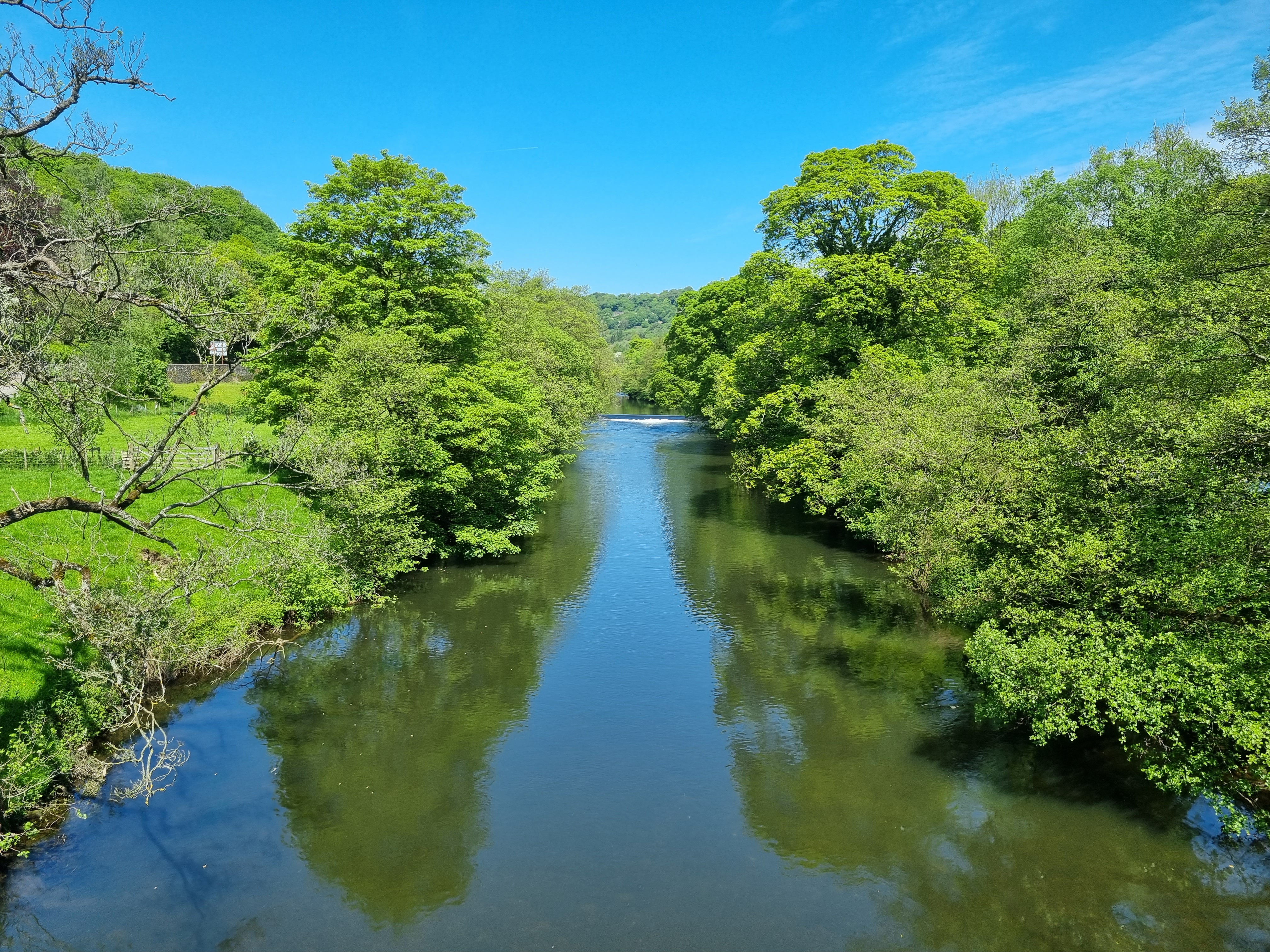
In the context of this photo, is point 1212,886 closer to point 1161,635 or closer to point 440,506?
point 1161,635

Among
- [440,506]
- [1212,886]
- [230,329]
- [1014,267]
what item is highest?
[1014,267]

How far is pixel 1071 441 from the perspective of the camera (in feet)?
47.5

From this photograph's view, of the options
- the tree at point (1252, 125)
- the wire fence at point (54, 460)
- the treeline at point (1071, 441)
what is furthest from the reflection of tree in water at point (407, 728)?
the tree at point (1252, 125)

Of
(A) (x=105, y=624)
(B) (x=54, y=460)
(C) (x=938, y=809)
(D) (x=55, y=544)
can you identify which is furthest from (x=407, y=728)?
(B) (x=54, y=460)

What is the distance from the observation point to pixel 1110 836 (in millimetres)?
12891

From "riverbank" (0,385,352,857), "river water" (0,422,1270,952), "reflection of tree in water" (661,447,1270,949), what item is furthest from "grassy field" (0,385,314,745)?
"reflection of tree in water" (661,447,1270,949)

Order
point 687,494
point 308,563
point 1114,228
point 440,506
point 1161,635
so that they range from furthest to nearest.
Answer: point 687,494 < point 1114,228 < point 440,506 < point 308,563 < point 1161,635

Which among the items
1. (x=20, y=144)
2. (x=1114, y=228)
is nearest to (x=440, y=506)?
(x=20, y=144)

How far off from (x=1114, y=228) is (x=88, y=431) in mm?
45250

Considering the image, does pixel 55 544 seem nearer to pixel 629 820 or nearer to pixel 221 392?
pixel 629 820

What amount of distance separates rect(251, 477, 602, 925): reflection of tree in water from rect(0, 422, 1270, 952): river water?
0.23ft

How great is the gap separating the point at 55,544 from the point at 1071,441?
2304cm

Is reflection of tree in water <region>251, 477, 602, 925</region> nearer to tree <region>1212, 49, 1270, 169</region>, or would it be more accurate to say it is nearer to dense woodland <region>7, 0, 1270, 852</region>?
dense woodland <region>7, 0, 1270, 852</region>

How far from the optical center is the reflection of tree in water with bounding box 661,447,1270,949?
11.2 m
